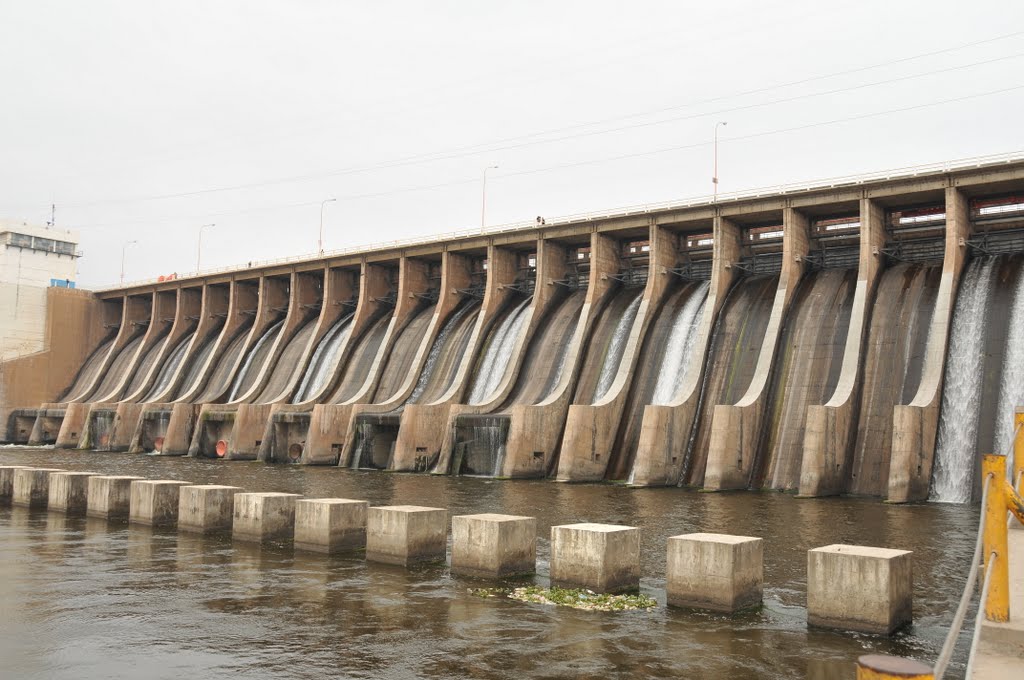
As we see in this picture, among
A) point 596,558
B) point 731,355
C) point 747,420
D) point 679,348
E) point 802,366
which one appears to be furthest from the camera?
point 679,348

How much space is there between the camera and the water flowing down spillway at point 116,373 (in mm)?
65125

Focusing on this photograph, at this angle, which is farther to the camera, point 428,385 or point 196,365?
point 196,365

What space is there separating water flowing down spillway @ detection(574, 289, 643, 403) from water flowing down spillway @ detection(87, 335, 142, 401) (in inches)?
1572

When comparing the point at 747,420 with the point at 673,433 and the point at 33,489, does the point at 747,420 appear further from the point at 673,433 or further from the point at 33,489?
the point at 33,489

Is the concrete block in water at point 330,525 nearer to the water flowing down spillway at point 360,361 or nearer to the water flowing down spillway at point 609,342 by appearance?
the water flowing down spillway at point 609,342

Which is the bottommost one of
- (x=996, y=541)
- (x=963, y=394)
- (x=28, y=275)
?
(x=996, y=541)

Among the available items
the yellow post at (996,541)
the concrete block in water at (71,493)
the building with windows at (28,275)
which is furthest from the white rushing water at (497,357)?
the building with windows at (28,275)

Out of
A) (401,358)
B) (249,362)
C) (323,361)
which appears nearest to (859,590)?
(401,358)

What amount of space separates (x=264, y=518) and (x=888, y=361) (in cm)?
2377

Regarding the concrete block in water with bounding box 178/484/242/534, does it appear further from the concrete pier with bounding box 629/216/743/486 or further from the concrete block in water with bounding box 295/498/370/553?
the concrete pier with bounding box 629/216/743/486

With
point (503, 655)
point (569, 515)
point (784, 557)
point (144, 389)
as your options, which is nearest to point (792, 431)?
point (569, 515)

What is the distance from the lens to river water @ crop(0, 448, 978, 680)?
28.2 ft

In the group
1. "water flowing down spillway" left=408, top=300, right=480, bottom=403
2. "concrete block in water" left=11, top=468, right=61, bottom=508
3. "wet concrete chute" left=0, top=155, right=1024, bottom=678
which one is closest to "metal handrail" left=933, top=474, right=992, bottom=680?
"wet concrete chute" left=0, top=155, right=1024, bottom=678

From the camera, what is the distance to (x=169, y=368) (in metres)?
63.8
